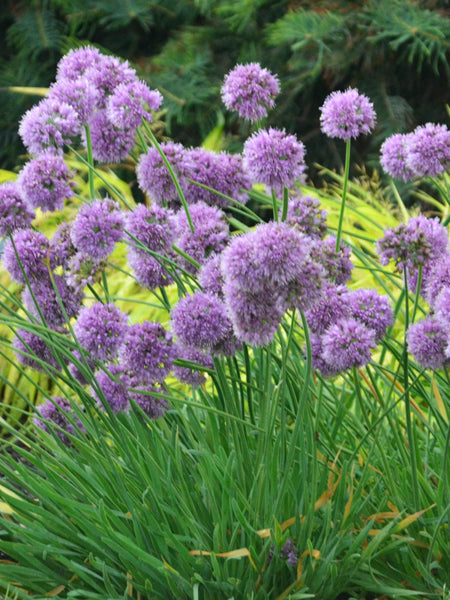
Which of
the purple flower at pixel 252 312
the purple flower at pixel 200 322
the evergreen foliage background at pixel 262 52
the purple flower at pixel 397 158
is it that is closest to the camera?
the purple flower at pixel 252 312

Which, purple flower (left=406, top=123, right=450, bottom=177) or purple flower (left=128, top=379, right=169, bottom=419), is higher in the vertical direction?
purple flower (left=406, top=123, right=450, bottom=177)

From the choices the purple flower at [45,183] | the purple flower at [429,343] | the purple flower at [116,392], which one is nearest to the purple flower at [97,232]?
the purple flower at [45,183]

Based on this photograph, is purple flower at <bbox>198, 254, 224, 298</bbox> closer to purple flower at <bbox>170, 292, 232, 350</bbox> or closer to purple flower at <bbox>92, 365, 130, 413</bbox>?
purple flower at <bbox>170, 292, 232, 350</bbox>

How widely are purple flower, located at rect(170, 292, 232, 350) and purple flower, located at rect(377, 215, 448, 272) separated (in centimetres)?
32

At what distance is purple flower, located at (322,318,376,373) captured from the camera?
1.47m

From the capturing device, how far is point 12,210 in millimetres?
1655

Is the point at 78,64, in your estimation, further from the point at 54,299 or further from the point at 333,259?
the point at 333,259

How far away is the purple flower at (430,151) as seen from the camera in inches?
64.5

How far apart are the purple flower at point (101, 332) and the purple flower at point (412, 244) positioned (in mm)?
511

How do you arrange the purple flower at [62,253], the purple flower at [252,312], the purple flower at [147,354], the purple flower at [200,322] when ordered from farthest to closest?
the purple flower at [62,253]
the purple flower at [147,354]
the purple flower at [200,322]
the purple flower at [252,312]

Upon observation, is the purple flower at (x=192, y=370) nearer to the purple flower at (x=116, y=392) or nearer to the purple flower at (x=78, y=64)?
the purple flower at (x=116, y=392)

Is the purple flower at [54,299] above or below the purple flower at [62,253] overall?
→ below

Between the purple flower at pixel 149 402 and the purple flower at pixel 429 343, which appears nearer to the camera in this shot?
the purple flower at pixel 429 343

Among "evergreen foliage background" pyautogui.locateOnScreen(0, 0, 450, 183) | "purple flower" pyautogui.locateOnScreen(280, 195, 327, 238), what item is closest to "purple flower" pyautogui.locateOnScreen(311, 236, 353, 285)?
"purple flower" pyautogui.locateOnScreen(280, 195, 327, 238)
